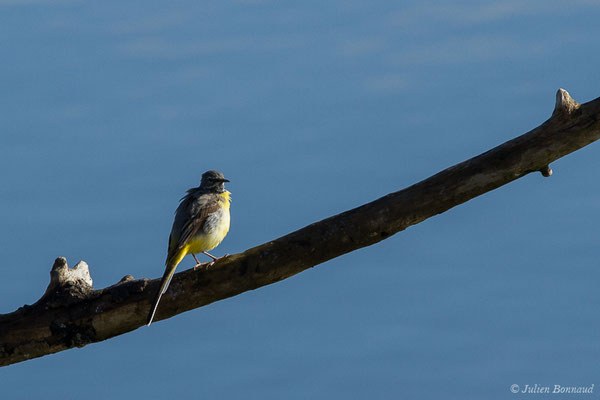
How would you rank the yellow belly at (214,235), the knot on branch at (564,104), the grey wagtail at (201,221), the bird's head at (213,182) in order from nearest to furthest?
the knot on branch at (564,104), the grey wagtail at (201,221), the yellow belly at (214,235), the bird's head at (213,182)

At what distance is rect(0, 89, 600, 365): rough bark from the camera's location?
5766 millimetres

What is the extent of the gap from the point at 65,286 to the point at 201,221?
142 centimetres

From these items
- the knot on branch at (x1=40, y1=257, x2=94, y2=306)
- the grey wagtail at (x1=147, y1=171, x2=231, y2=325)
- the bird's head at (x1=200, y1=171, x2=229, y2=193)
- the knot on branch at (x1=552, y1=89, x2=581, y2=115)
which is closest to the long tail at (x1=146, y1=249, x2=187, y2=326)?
the grey wagtail at (x1=147, y1=171, x2=231, y2=325)

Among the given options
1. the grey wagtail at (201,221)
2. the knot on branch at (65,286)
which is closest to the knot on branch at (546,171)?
the grey wagtail at (201,221)

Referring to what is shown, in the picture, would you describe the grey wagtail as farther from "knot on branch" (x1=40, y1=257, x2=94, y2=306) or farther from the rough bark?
"knot on branch" (x1=40, y1=257, x2=94, y2=306)

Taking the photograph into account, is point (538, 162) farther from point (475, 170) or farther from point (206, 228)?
point (206, 228)

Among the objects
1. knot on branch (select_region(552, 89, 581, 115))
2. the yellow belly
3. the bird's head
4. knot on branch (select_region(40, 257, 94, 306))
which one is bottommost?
knot on branch (select_region(40, 257, 94, 306))

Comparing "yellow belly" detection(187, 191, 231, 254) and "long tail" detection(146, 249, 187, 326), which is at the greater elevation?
"yellow belly" detection(187, 191, 231, 254)

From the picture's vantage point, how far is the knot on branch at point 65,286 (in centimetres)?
618

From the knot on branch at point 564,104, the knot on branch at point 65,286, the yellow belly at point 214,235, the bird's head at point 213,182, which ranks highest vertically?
the bird's head at point 213,182

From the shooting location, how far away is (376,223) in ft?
19.4

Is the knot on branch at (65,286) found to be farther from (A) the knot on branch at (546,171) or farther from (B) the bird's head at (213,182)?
(A) the knot on branch at (546,171)

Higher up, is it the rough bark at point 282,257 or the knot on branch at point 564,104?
the knot on branch at point 564,104

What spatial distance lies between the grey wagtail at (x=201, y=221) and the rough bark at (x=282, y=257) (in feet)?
1.46
